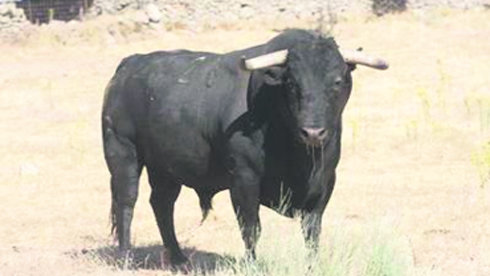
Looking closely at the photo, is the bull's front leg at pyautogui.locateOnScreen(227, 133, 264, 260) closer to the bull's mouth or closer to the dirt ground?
the dirt ground

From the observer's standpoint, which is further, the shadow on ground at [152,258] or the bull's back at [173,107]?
the shadow on ground at [152,258]

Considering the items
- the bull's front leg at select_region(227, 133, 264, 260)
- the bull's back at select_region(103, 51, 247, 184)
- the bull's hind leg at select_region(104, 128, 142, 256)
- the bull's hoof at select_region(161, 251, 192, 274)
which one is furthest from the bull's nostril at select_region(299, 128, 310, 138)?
the bull's hind leg at select_region(104, 128, 142, 256)

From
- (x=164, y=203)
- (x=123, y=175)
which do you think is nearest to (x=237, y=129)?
(x=123, y=175)

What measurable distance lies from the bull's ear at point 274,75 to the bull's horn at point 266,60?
0.07 m

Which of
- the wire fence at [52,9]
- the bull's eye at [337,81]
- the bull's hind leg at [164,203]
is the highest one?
the bull's eye at [337,81]

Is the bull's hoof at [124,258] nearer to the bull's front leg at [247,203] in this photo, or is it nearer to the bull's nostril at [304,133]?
the bull's front leg at [247,203]

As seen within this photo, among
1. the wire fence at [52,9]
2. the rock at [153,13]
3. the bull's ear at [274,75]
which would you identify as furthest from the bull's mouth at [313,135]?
the wire fence at [52,9]

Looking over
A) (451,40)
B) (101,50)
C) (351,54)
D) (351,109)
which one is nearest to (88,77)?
(101,50)

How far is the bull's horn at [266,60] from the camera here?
24.5 feet

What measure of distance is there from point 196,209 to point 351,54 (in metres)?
4.87

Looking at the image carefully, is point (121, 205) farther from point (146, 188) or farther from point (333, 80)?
point (146, 188)

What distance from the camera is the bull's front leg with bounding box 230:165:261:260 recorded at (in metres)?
7.77

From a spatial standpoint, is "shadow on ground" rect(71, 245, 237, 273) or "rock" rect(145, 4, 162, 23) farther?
"rock" rect(145, 4, 162, 23)

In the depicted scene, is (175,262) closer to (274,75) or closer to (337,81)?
(274,75)
